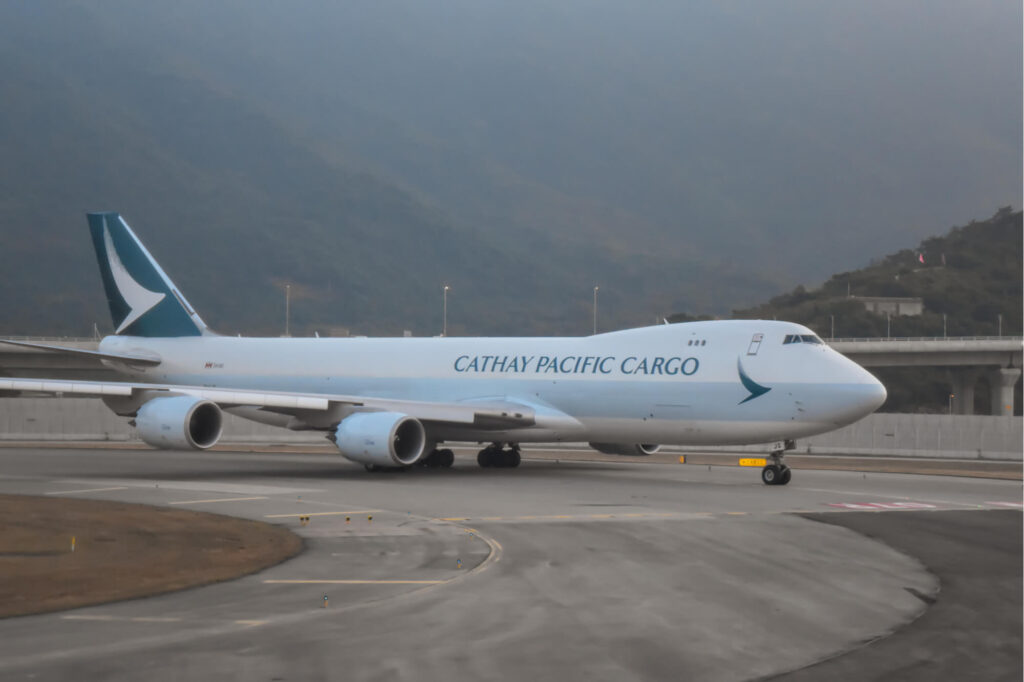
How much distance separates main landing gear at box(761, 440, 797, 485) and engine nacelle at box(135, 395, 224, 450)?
1393 centimetres

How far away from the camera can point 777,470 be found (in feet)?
95.8

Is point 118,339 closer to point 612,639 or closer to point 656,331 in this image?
point 656,331

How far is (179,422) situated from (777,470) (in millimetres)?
15062

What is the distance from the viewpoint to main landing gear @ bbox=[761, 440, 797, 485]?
29.0 meters

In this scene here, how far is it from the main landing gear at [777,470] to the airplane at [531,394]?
0.04 meters

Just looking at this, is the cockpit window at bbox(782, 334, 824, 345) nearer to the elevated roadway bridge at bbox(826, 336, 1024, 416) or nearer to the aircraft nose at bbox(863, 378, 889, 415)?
the aircraft nose at bbox(863, 378, 889, 415)

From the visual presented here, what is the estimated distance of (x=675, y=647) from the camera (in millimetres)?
10859

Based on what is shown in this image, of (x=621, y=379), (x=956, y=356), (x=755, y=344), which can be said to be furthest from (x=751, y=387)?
(x=956, y=356)

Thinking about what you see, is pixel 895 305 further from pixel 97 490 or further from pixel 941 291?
pixel 97 490

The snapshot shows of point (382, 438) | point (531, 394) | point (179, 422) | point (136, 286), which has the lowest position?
point (382, 438)

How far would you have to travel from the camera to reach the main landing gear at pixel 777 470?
29047 millimetres

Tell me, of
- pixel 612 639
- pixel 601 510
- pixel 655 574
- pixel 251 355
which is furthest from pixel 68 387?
pixel 612 639

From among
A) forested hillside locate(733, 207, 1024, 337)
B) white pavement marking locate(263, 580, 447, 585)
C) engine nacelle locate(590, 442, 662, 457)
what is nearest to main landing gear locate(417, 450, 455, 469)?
engine nacelle locate(590, 442, 662, 457)

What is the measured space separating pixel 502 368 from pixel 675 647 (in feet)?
74.5
